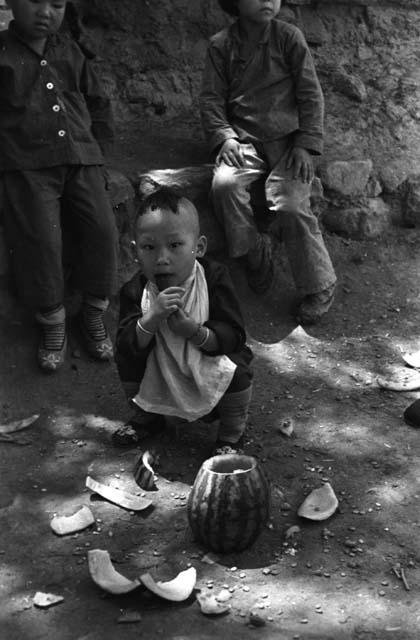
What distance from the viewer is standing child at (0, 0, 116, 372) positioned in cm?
377

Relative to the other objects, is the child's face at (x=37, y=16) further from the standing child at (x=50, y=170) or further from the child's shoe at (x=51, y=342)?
the child's shoe at (x=51, y=342)

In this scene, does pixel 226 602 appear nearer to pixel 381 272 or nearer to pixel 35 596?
pixel 35 596

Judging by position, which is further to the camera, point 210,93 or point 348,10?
point 348,10

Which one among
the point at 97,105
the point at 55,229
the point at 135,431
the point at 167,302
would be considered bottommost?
the point at 135,431

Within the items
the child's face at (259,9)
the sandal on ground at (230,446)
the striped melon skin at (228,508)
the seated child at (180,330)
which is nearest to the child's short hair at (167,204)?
the seated child at (180,330)

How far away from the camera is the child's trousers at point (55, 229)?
12.6 feet

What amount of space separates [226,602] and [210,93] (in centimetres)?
282

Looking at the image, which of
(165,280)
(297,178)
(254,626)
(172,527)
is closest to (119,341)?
(165,280)

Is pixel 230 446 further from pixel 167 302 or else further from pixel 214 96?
pixel 214 96

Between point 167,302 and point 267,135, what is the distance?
1.74 m

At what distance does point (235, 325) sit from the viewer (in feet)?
10.7

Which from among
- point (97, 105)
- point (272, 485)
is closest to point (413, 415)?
point (272, 485)

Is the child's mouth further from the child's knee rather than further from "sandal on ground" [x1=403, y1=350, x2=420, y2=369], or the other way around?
"sandal on ground" [x1=403, y1=350, x2=420, y2=369]

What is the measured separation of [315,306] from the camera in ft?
14.8
